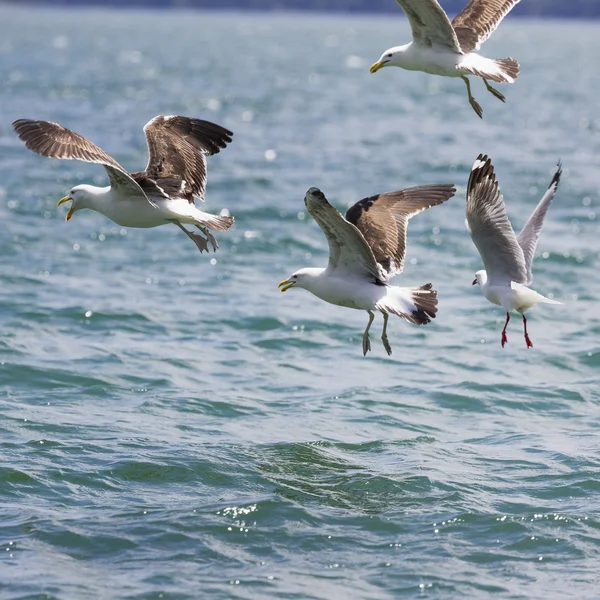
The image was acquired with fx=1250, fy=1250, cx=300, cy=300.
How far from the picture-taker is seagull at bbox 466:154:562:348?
34.9ft

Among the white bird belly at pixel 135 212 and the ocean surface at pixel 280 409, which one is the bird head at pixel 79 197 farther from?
the ocean surface at pixel 280 409

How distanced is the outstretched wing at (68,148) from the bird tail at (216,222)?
1.57ft

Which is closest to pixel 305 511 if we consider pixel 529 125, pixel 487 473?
pixel 487 473

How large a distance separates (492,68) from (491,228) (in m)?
1.47

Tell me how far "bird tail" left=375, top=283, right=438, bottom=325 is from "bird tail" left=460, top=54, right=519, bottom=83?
1.94m

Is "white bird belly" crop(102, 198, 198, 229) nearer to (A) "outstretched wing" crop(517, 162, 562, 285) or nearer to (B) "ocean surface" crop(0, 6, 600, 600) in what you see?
(B) "ocean surface" crop(0, 6, 600, 600)

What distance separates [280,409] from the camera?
13859 millimetres

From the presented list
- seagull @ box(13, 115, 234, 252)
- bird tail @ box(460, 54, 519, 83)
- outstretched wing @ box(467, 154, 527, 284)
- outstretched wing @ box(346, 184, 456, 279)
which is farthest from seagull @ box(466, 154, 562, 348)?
seagull @ box(13, 115, 234, 252)

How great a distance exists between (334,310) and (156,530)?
8.36 m

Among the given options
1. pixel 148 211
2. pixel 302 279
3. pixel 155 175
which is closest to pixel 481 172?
pixel 302 279

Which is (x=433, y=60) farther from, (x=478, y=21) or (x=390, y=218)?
(x=390, y=218)

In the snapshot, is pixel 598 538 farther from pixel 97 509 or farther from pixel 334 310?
pixel 334 310

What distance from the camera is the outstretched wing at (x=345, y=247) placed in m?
10.1

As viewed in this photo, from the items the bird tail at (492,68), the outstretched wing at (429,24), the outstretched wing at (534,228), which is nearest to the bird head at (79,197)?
the outstretched wing at (429,24)
